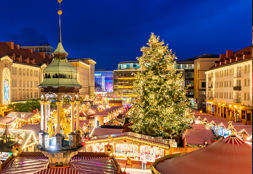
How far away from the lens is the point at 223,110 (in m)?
39.0

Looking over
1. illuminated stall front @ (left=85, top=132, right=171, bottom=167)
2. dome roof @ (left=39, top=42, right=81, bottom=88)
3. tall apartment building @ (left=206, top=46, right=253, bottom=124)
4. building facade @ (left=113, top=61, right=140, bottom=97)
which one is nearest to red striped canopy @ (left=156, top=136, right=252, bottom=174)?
dome roof @ (left=39, top=42, right=81, bottom=88)

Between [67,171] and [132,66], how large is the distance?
65892 mm

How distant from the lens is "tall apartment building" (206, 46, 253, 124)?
3022 centimetres

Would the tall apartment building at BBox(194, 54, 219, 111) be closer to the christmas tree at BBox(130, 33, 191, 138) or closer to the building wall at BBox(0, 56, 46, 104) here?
the building wall at BBox(0, 56, 46, 104)

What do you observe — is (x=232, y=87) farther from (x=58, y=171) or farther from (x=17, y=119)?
(x=58, y=171)

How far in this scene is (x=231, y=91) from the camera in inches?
1410

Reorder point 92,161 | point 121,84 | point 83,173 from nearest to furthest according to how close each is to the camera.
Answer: point 83,173 → point 92,161 → point 121,84

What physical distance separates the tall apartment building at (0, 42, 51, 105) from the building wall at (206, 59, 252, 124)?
3784 centimetres

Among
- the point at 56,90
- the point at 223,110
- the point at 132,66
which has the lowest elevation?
the point at 223,110

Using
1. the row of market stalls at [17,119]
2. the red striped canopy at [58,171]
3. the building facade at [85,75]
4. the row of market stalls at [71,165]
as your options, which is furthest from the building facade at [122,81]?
the red striped canopy at [58,171]

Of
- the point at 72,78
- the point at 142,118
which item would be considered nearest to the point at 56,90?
the point at 72,78

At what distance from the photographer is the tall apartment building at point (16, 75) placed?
1533 inches

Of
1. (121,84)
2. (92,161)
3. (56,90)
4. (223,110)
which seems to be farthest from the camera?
(121,84)

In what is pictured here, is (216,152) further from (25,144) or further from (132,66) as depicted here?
(132,66)
